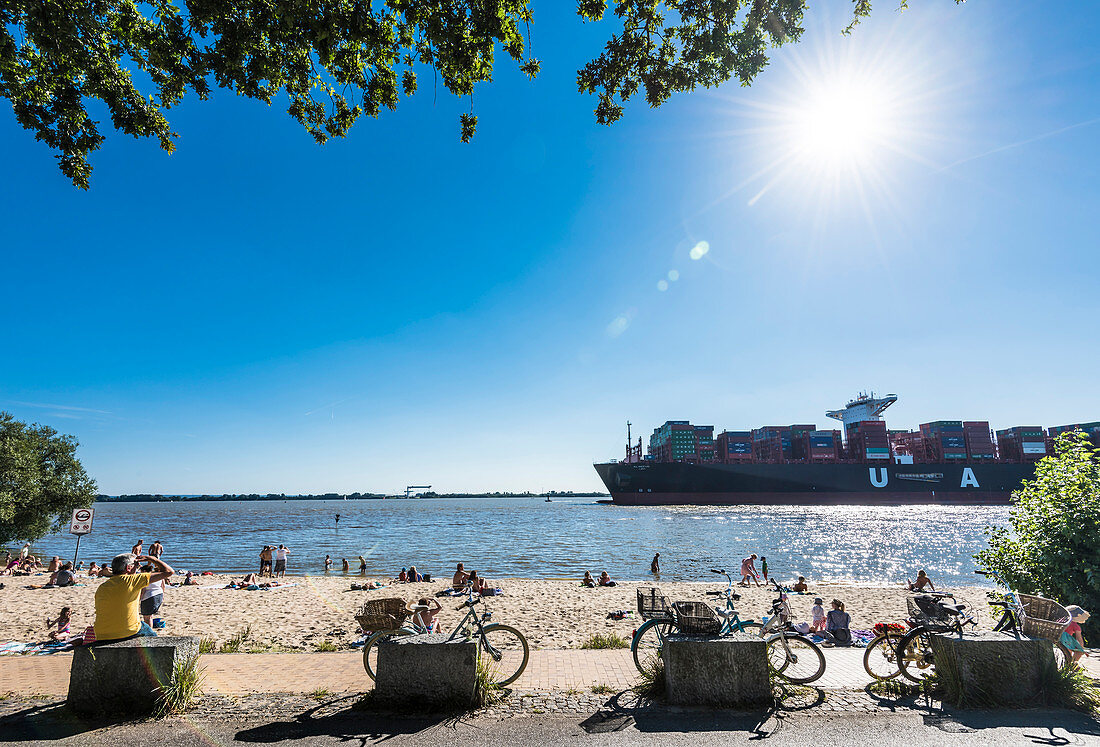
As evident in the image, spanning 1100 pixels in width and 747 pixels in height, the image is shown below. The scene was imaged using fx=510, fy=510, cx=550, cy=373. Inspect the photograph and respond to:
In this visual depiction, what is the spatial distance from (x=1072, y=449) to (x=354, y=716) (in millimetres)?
10694

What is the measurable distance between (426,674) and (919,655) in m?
5.12

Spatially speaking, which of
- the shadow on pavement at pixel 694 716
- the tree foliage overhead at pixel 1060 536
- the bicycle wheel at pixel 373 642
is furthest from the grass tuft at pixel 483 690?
the tree foliage overhead at pixel 1060 536

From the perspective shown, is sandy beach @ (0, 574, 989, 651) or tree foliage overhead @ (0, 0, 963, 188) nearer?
tree foliage overhead @ (0, 0, 963, 188)

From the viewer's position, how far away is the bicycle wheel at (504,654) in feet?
16.9

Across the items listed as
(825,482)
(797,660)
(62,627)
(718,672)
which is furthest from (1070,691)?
(825,482)

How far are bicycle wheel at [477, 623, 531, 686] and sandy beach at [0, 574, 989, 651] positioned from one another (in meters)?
3.56

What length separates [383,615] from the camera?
6840 millimetres

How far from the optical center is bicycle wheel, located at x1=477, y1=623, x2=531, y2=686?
5.15 m

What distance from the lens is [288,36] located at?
4.90 metres

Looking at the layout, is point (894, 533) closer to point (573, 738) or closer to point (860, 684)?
point (860, 684)

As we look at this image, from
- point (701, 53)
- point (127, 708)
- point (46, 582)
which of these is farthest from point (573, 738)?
point (46, 582)

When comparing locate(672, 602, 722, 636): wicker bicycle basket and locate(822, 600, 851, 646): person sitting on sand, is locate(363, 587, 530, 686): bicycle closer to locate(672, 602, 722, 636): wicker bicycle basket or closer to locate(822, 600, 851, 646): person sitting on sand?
locate(672, 602, 722, 636): wicker bicycle basket

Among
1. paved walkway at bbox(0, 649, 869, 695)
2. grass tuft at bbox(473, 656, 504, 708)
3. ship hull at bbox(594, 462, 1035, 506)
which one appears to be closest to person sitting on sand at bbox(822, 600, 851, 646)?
paved walkway at bbox(0, 649, 869, 695)

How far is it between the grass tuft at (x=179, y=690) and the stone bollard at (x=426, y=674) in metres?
1.72
